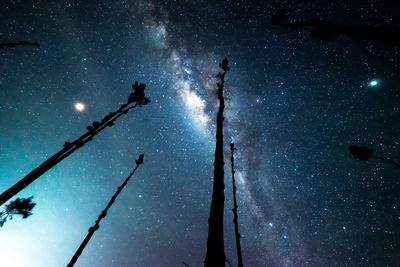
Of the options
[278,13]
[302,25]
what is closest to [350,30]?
[302,25]

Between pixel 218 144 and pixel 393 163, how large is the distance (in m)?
4.93

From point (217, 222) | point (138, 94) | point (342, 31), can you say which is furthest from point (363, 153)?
point (138, 94)

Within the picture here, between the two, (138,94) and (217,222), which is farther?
(138,94)

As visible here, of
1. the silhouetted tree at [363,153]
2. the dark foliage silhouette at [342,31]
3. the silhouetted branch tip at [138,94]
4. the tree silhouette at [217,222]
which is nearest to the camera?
the dark foliage silhouette at [342,31]

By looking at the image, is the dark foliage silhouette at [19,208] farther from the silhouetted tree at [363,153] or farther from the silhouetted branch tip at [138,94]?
the silhouetted tree at [363,153]

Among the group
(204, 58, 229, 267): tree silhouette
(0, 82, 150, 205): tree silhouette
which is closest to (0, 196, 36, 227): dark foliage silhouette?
(0, 82, 150, 205): tree silhouette

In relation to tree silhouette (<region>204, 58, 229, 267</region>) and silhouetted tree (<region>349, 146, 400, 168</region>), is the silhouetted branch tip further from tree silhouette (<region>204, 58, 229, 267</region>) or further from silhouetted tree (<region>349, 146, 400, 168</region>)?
silhouetted tree (<region>349, 146, 400, 168</region>)

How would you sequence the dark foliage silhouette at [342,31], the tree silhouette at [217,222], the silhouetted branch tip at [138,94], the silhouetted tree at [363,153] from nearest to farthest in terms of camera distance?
1. the dark foliage silhouette at [342,31]
2. the tree silhouette at [217,222]
3. the silhouetted tree at [363,153]
4. the silhouetted branch tip at [138,94]

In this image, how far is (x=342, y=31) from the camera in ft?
10.6

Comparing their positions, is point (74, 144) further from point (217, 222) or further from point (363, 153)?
point (363, 153)

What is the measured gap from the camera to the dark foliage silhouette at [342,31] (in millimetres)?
2725

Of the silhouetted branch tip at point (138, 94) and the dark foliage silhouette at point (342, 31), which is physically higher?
the silhouetted branch tip at point (138, 94)

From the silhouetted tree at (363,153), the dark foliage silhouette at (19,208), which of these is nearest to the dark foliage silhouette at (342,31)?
the silhouetted tree at (363,153)

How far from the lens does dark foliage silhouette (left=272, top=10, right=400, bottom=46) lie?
2.72 meters
